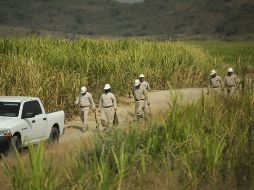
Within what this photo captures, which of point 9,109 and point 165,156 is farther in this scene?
point 9,109

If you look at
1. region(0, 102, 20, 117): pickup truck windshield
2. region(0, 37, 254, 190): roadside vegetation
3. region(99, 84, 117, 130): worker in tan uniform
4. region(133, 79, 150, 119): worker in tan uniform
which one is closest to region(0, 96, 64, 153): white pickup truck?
region(0, 102, 20, 117): pickup truck windshield

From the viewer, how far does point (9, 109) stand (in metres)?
16.0

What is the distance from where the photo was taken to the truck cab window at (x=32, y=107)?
1612 centimetres

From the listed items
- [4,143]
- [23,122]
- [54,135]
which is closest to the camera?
[4,143]

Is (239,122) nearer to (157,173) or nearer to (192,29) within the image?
(157,173)

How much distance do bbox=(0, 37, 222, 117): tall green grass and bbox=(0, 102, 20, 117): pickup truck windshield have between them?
174 inches

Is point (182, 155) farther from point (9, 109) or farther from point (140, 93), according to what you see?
point (140, 93)

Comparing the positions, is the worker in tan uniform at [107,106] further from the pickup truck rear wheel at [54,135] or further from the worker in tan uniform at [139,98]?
the worker in tan uniform at [139,98]

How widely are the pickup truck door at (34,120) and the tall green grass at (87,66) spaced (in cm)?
370

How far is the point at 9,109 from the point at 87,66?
504 inches

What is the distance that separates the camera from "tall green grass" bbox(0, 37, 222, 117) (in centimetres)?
2278

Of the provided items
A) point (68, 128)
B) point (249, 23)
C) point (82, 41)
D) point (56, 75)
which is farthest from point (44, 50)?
point (249, 23)

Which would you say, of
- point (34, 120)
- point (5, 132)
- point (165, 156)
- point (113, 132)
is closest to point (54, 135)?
point (34, 120)

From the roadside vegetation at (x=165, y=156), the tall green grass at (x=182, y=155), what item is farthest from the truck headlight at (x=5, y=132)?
the tall green grass at (x=182, y=155)
